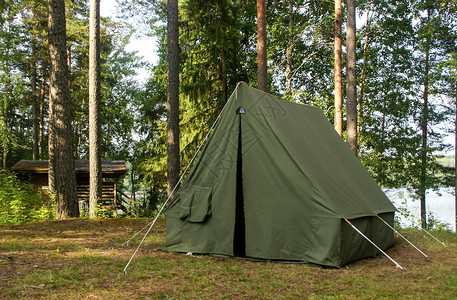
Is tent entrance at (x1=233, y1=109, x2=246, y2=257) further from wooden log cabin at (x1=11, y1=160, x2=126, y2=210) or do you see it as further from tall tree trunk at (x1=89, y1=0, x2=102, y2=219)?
wooden log cabin at (x1=11, y1=160, x2=126, y2=210)

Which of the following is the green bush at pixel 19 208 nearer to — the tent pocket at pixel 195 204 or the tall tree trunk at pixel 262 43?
the tent pocket at pixel 195 204

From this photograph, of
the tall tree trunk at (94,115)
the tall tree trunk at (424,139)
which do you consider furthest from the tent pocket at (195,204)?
the tall tree trunk at (424,139)

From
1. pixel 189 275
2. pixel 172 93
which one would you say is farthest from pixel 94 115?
pixel 189 275

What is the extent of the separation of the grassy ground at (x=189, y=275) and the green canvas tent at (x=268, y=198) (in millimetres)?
244

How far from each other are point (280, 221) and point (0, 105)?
19.6m

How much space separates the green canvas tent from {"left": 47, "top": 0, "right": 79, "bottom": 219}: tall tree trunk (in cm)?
396

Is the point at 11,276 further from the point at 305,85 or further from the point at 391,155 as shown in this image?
the point at 305,85

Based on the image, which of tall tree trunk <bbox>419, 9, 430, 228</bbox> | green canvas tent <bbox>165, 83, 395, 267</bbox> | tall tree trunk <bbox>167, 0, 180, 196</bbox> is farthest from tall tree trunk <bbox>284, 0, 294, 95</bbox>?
green canvas tent <bbox>165, 83, 395, 267</bbox>

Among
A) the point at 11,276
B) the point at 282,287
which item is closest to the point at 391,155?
the point at 282,287

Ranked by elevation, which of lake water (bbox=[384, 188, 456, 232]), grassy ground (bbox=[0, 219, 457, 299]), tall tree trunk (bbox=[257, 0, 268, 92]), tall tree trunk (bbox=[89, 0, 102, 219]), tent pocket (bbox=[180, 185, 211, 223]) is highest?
tall tree trunk (bbox=[257, 0, 268, 92])

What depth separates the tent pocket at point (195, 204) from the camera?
555cm

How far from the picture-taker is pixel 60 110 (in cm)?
871

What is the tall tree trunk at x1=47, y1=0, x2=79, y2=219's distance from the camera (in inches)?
341

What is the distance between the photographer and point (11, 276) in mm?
4270
